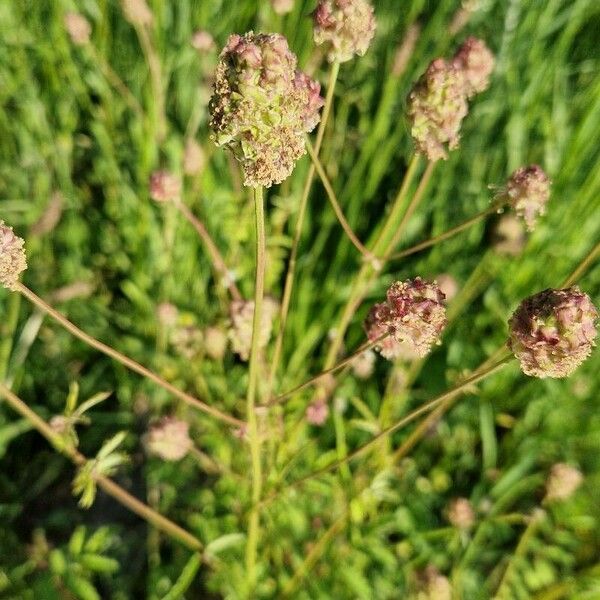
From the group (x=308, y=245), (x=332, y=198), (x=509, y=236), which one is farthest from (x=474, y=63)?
(x=308, y=245)

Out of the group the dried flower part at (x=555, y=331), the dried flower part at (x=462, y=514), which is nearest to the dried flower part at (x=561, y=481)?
the dried flower part at (x=462, y=514)

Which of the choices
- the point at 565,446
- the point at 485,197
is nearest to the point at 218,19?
the point at 485,197

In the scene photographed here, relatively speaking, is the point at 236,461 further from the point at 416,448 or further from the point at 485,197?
the point at 485,197

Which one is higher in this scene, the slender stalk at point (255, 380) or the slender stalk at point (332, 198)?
the slender stalk at point (332, 198)

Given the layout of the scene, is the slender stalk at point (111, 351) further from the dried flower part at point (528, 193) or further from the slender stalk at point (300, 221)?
the dried flower part at point (528, 193)

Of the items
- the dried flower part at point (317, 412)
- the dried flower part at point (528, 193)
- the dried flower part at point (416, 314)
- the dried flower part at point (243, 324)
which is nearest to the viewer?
the dried flower part at point (416, 314)

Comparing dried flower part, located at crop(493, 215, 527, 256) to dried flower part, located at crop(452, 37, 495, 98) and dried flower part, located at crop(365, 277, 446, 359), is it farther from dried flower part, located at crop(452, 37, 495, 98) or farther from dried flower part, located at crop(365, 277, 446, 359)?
dried flower part, located at crop(365, 277, 446, 359)

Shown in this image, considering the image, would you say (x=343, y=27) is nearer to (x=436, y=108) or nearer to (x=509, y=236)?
(x=436, y=108)
